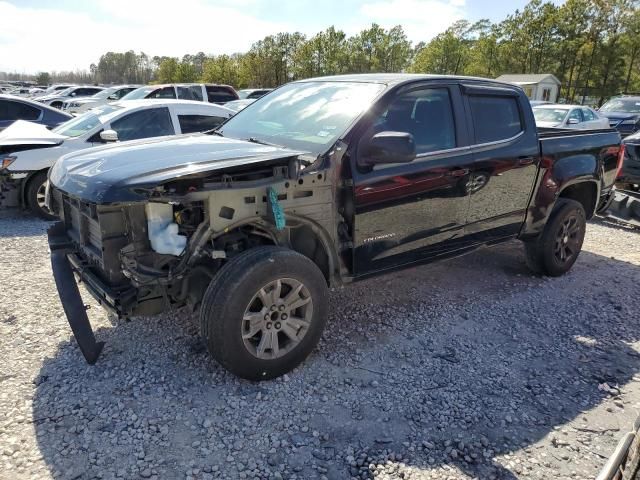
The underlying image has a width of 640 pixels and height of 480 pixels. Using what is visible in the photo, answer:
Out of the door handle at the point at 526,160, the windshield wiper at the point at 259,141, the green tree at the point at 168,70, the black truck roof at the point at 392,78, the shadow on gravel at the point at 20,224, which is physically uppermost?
the green tree at the point at 168,70

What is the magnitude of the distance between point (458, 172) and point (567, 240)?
2.02m

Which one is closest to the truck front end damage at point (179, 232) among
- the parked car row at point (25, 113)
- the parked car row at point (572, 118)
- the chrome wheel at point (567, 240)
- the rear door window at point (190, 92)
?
the chrome wheel at point (567, 240)

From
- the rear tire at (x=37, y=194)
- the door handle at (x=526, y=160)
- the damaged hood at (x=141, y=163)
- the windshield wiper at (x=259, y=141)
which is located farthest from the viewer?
the rear tire at (x=37, y=194)

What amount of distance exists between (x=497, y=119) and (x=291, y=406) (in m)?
3.07

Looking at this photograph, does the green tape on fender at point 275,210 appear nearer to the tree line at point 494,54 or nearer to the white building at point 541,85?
the white building at point 541,85

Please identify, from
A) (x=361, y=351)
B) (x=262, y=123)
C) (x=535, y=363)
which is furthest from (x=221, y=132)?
(x=535, y=363)

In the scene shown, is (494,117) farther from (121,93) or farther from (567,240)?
(121,93)

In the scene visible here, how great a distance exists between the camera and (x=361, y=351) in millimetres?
3689

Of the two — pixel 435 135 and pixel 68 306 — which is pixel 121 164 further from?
pixel 435 135

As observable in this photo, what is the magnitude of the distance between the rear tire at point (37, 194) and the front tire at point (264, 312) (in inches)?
199

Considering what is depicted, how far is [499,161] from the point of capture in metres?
4.27

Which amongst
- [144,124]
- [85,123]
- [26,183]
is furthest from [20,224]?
[144,124]

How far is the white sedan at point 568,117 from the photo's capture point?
41.2ft

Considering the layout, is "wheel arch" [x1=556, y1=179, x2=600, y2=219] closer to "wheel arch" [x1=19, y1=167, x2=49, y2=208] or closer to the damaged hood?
the damaged hood
